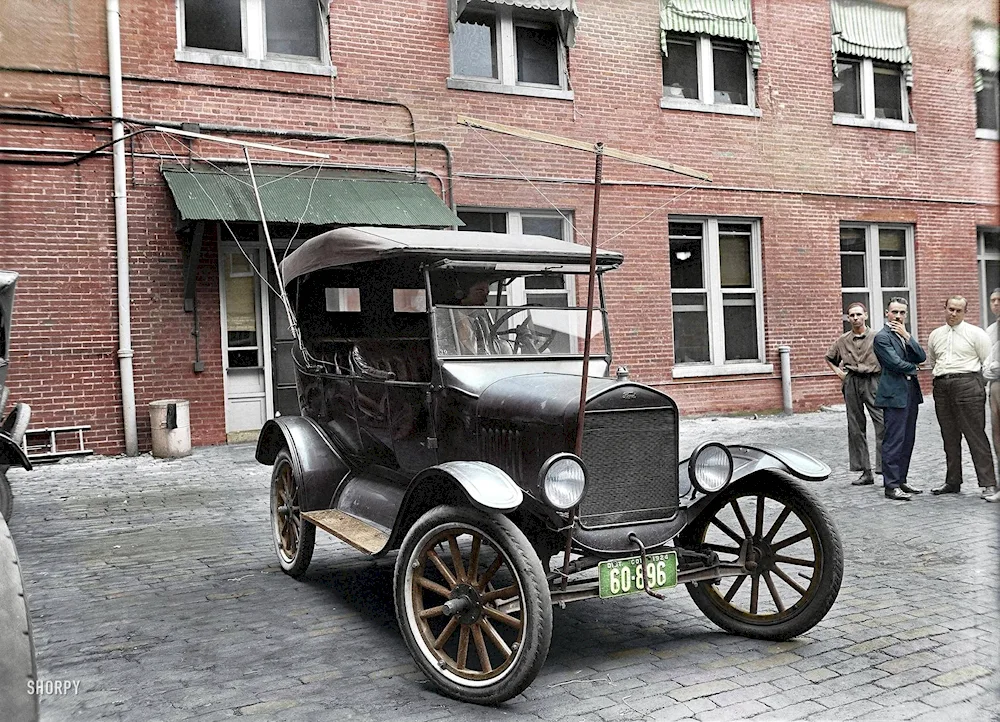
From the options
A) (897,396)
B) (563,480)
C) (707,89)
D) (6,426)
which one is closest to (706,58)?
(707,89)

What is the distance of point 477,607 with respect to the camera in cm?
354

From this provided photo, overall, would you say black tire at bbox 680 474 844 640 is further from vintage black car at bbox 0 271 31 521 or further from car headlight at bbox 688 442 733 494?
vintage black car at bbox 0 271 31 521

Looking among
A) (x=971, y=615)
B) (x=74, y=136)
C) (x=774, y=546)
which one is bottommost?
(x=971, y=615)

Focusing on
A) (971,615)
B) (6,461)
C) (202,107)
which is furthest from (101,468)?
(971,615)

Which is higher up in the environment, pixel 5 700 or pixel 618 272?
pixel 618 272

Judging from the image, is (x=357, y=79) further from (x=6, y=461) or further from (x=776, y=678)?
(x=776, y=678)

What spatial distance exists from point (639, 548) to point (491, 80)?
915cm

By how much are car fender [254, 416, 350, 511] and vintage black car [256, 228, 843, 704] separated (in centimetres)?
1

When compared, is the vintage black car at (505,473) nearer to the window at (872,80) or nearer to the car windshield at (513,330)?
the car windshield at (513,330)

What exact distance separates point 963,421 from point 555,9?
721cm

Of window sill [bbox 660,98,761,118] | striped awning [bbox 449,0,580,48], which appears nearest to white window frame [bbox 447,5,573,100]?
striped awning [bbox 449,0,580,48]

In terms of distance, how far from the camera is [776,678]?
3568mm

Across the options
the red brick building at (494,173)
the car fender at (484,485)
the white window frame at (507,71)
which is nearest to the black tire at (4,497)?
the red brick building at (494,173)

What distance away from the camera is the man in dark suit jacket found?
7.50m
